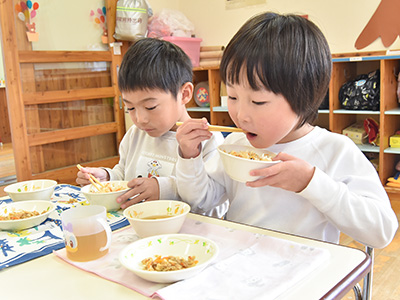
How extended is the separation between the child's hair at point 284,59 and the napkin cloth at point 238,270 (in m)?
0.35

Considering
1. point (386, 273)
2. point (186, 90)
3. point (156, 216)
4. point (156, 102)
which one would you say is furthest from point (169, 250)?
point (386, 273)

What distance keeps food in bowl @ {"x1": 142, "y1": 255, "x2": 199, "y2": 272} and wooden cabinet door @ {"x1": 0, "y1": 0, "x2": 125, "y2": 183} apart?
11.4 feet

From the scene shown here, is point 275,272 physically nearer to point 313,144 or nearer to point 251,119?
point 251,119

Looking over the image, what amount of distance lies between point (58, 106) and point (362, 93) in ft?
9.75

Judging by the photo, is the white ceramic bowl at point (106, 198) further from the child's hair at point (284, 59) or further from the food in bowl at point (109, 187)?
the child's hair at point (284, 59)

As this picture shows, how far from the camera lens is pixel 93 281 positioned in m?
0.76

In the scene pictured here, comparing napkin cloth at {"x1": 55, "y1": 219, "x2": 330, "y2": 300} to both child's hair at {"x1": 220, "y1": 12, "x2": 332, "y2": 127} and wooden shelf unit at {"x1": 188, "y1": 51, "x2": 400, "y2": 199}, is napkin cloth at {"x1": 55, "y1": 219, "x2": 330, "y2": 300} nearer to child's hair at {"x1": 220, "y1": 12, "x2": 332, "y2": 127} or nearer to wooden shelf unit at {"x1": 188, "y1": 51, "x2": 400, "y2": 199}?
child's hair at {"x1": 220, "y1": 12, "x2": 332, "y2": 127}

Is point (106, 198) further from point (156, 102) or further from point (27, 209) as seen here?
point (156, 102)

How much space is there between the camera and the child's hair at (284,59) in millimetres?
960

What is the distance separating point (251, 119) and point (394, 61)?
2929mm

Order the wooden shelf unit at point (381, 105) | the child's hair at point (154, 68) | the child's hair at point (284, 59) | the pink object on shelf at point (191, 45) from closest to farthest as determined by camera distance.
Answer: the child's hair at point (284, 59)
the child's hair at point (154, 68)
the wooden shelf unit at point (381, 105)
the pink object on shelf at point (191, 45)

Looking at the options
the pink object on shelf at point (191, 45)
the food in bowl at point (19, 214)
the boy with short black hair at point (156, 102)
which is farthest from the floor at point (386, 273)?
the pink object on shelf at point (191, 45)

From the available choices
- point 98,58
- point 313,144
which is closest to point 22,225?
point 313,144

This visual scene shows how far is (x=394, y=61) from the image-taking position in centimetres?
339
